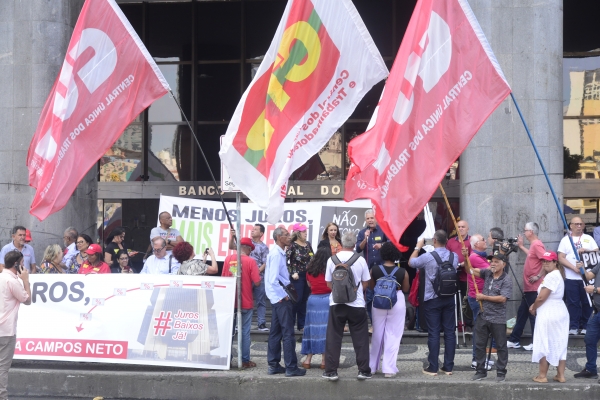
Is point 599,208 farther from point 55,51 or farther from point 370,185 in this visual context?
point 55,51

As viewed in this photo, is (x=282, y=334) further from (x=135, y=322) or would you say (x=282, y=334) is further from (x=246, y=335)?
(x=135, y=322)

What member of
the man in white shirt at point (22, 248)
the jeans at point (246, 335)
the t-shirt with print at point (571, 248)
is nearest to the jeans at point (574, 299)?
the t-shirt with print at point (571, 248)

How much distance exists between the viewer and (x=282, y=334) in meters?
10.2

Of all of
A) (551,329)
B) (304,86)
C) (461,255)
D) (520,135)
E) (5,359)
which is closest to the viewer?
(5,359)

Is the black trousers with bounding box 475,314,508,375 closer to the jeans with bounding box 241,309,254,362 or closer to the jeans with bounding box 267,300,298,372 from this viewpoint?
the jeans with bounding box 267,300,298,372

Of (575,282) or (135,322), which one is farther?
(575,282)

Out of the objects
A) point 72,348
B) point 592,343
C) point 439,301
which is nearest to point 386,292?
point 439,301

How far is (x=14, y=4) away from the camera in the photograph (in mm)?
14922

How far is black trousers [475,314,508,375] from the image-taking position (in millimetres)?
9602

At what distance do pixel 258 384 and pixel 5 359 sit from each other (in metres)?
2.88

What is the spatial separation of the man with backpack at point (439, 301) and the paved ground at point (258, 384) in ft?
0.79

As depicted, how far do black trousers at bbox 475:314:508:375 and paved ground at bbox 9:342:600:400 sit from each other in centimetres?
20

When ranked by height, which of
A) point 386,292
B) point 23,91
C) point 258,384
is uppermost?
point 23,91

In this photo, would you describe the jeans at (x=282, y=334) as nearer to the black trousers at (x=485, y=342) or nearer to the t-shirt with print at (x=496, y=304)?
the black trousers at (x=485, y=342)
